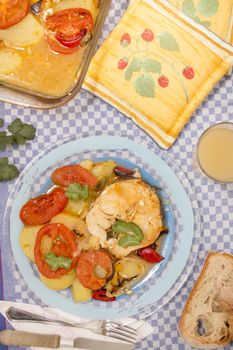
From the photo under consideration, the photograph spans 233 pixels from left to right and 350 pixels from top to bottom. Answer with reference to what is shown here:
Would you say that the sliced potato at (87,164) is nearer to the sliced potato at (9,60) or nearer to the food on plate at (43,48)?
the food on plate at (43,48)

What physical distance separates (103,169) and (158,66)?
A: 37 cm

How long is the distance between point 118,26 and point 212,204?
656 millimetres

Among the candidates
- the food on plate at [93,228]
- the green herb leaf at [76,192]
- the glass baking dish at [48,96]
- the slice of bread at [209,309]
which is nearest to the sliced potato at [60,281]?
the food on plate at [93,228]

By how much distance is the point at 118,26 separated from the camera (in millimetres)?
1966

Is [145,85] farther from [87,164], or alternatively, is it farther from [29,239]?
[29,239]

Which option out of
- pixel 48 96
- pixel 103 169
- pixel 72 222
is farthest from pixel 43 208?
pixel 48 96

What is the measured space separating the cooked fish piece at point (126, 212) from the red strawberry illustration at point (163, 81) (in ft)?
1.04

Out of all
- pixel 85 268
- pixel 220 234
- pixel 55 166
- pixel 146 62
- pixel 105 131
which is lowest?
pixel 85 268

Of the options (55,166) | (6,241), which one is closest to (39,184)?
(55,166)

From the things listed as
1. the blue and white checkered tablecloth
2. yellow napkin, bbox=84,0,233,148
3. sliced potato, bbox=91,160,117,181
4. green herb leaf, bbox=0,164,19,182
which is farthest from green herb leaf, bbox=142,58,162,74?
green herb leaf, bbox=0,164,19,182

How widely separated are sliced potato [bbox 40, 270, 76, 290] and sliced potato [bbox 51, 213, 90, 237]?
0.13 m

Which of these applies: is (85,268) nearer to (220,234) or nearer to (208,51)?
(220,234)

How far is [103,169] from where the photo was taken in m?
1.98

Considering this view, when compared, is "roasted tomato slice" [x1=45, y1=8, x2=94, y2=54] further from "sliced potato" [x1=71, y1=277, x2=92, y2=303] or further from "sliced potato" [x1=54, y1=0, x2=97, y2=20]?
"sliced potato" [x1=71, y1=277, x2=92, y2=303]
